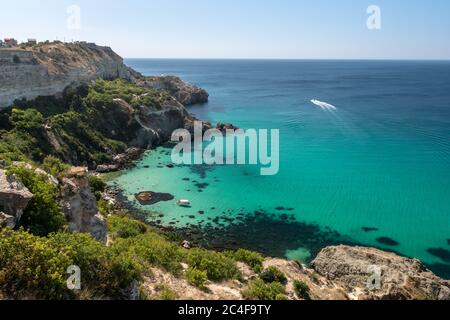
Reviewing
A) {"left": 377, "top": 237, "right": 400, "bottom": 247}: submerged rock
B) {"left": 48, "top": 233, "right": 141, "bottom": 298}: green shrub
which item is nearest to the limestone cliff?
{"left": 48, "top": 233, "right": 141, "bottom": 298}: green shrub

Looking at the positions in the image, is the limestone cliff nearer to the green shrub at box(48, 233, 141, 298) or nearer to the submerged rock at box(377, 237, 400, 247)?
the green shrub at box(48, 233, 141, 298)

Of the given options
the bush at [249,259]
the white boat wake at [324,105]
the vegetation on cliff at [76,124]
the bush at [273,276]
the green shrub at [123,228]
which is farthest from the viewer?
the white boat wake at [324,105]

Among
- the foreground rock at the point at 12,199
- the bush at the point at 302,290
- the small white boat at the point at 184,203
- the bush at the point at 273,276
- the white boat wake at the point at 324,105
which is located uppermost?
the white boat wake at the point at 324,105

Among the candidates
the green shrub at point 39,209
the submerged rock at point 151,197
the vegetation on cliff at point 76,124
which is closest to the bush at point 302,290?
the green shrub at point 39,209

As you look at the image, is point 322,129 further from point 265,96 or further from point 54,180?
point 54,180

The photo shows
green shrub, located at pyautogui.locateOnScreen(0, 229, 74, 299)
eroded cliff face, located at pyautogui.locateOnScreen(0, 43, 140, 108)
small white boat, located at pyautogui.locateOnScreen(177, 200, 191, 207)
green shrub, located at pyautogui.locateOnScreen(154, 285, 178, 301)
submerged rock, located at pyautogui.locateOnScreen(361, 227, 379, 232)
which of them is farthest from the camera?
eroded cliff face, located at pyautogui.locateOnScreen(0, 43, 140, 108)

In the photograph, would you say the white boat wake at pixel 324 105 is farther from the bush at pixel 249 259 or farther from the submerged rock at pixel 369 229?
the bush at pixel 249 259
